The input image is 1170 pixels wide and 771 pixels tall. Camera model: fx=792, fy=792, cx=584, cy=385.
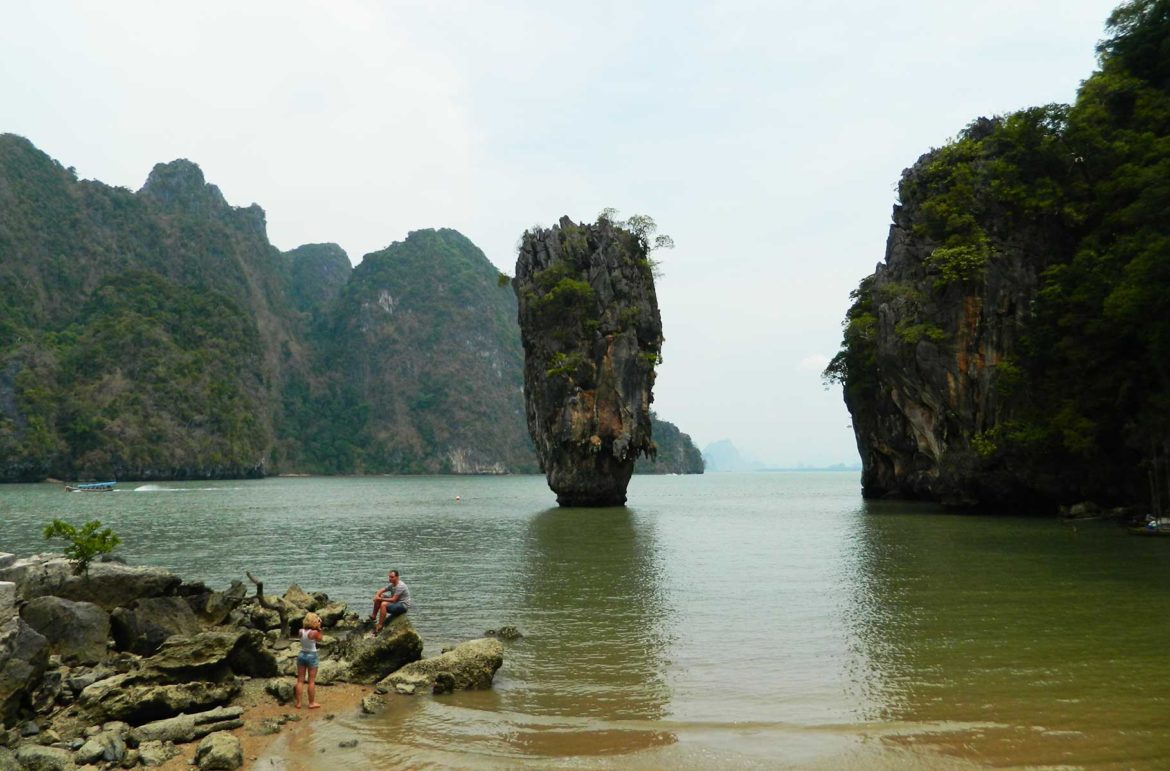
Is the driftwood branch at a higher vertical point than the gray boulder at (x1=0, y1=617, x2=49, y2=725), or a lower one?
lower

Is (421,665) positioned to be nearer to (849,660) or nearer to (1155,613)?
(849,660)

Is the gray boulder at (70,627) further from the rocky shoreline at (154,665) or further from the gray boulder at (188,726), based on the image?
the gray boulder at (188,726)

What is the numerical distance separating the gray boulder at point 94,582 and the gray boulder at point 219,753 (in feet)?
26.7

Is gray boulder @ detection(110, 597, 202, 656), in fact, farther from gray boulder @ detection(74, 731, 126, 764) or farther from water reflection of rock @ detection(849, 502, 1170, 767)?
water reflection of rock @ detection(849, 502, 1170, 767)

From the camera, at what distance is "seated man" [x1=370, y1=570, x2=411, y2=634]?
14.4 m

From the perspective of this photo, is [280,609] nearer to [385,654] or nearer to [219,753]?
[385,654]

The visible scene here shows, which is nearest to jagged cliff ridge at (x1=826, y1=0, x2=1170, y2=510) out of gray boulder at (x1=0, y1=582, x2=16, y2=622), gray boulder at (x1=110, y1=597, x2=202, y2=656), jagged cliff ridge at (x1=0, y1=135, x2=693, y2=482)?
gray boulder at (x1=110, y1=597, x2=202, y2=656)

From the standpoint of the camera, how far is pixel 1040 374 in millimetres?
37750

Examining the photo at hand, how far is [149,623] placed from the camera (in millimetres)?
14172

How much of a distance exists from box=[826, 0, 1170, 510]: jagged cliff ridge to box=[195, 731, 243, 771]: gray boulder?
98.7 feet

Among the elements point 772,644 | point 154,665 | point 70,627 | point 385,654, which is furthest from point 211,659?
point 772,644

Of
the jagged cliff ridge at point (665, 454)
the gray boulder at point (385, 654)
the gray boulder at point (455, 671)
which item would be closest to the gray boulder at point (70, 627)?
the gray boulder at point (385, 654)

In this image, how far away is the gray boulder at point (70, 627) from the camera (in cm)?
1310

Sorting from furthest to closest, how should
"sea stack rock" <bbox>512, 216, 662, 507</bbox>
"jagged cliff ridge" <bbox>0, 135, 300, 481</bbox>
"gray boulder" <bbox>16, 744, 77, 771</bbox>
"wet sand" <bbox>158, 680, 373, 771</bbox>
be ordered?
1. "jagged cliff ridge" <bbox>0, 135, 300, 481</bbox>
2. "sea stack rock" <bbox>512, 216, 662, 507</bbox>
3. "wet sand" <bbox>158, 680, 373, 771</bbox>
4. "gray boulder" <bbox>16, 744, 77, 771</bbox>
